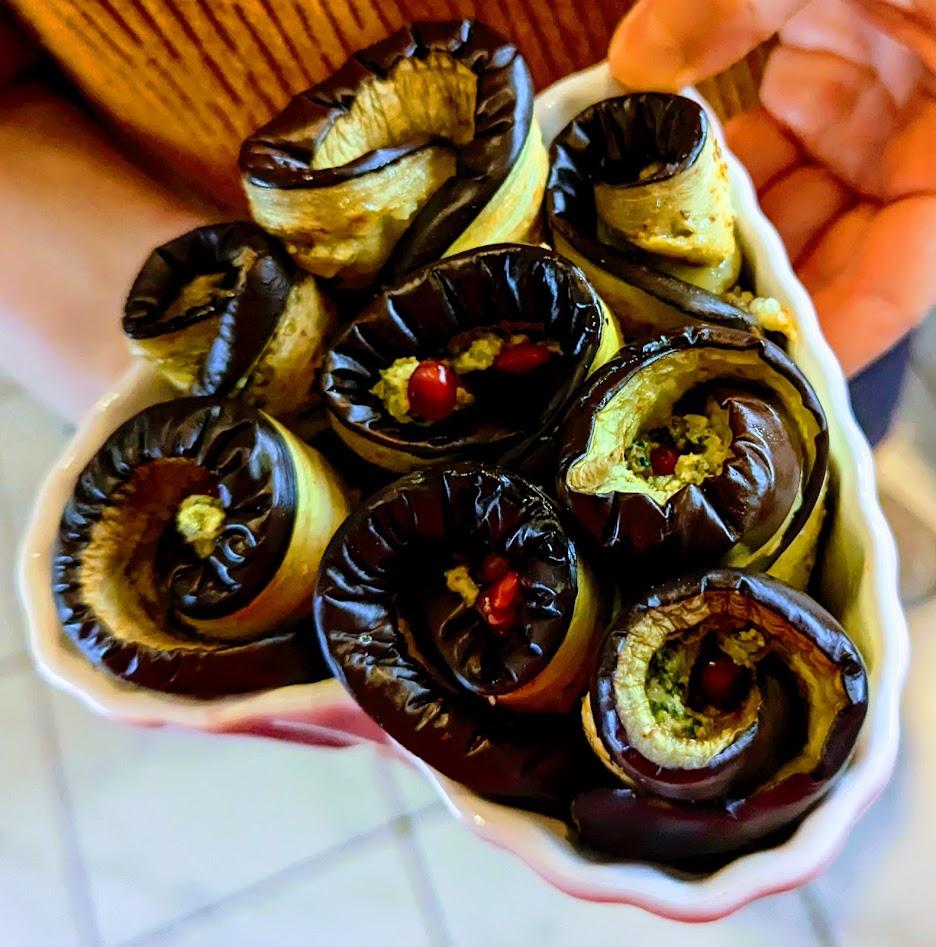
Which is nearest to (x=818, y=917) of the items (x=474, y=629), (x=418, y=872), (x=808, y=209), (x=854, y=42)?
(x=418, y=872)

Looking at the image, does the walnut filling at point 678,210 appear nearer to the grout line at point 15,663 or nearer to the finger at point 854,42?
the finger at point 854,42

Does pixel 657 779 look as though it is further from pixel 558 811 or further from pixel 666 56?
pixel 666 56

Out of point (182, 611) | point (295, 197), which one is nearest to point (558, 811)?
point (182, 611)

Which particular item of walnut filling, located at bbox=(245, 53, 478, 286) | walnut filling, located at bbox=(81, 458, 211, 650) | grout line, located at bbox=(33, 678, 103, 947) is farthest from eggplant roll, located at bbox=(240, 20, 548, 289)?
grout line, located at bbox=(33, 678, 103, 947)

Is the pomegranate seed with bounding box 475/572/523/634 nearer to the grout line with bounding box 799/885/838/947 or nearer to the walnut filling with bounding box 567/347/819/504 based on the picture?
the walnut filling with bounding box 567/347/819/504

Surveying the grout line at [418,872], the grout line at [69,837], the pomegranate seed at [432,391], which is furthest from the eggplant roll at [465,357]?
the grout line at [69,837]

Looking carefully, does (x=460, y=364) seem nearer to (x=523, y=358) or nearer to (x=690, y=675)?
(x=523, y=358)
